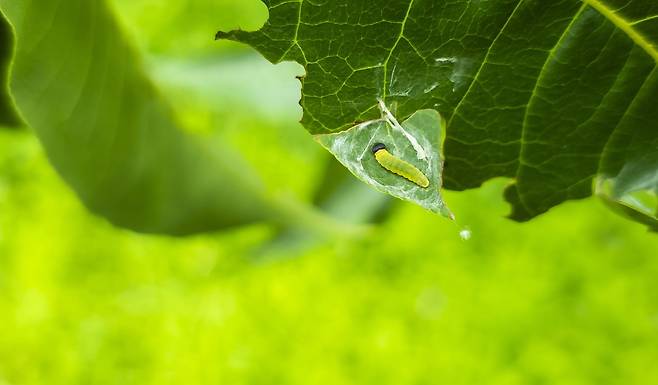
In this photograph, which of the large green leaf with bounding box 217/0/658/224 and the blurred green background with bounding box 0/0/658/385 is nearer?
the large green leaf with bounding box 217/0/658/224

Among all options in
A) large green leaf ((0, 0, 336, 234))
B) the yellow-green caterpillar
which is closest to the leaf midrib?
the yellow-green caterpillar

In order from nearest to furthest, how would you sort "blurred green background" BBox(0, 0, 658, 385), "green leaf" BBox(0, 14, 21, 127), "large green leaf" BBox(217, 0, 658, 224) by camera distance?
"large green leaf" BBox(217, 0, 658, 224) → "green leaf" BBox(0, 14, 21, 127) → "blurred green background" BBox(0, 0, 658, 385)

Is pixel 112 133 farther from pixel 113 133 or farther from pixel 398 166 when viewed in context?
pixel 398 166

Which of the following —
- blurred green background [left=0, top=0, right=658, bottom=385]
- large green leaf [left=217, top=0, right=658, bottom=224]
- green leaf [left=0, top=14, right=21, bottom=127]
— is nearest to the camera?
large green leaf [left=217, top=0, right=658, bottom=224]

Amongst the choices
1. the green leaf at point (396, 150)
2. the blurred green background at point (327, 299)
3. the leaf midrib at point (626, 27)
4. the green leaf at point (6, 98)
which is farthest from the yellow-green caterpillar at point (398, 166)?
the blurred green background at point (327, 299)

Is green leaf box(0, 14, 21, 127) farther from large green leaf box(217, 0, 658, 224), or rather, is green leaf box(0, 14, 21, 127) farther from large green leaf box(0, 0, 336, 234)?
large green leaf box(217, 0, 658, 224)

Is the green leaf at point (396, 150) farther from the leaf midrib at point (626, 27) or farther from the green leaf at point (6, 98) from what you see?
the green leaf at point (6, 98)

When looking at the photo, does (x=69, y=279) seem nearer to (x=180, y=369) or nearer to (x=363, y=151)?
(x=180, y=369)

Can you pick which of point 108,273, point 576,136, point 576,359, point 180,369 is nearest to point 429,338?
point 576,359

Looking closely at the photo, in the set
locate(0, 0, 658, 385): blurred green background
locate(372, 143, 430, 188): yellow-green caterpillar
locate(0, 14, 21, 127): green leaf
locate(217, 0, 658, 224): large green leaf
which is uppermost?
locate(217, 0, 658, 224): large green leaf
